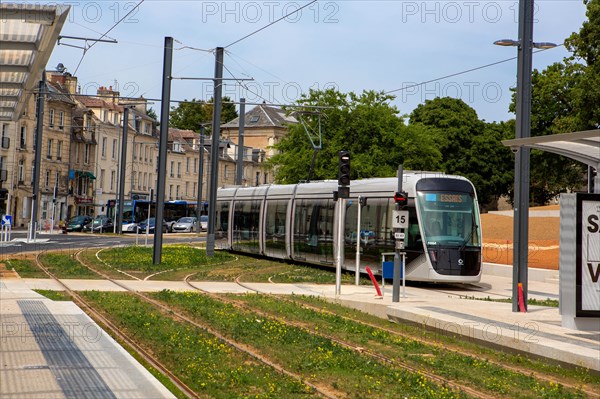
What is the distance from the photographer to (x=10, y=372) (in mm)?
11500

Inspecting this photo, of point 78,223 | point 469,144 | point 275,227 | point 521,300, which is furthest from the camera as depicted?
point 469,144

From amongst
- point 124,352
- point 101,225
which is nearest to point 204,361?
point 124,352

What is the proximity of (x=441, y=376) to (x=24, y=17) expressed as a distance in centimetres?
656

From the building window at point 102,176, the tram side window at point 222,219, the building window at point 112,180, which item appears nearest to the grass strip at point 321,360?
the tram side window at point 222,219

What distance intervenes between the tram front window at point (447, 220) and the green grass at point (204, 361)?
33.2 feet

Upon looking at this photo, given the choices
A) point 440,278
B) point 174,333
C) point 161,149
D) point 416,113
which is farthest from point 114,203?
point 174,333

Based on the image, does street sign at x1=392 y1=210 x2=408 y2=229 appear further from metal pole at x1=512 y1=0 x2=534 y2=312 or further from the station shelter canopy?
the station shelter canopy

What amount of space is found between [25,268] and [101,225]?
46.7m

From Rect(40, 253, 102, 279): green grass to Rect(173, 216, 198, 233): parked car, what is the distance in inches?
1858

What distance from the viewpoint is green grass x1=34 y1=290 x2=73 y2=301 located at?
21.5 meters

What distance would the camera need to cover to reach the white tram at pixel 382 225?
1062 inches

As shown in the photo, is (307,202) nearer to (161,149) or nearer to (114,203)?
(161,149)

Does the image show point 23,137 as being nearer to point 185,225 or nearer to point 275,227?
point 185,225

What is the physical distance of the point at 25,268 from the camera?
99.5 ft
